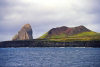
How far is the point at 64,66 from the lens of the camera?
56469 mm

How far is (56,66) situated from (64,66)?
2038 mm

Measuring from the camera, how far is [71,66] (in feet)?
185

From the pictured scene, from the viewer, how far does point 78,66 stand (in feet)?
184

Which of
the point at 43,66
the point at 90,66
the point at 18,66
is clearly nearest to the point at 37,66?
the point at 43,66

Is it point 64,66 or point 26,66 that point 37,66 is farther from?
point 64,66

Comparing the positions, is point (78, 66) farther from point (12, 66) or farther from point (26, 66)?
point (12, 66)

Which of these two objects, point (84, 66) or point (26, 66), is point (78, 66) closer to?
point (84, 66)

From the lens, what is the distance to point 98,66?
54938mm

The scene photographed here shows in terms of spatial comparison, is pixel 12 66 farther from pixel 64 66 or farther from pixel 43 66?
pixel 64 66

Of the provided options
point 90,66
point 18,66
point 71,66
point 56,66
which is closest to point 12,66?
point 18,66

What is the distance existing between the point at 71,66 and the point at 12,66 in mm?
15526

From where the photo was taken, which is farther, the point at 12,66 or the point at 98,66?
the point at 12,66

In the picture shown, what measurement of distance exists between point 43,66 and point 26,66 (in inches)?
173

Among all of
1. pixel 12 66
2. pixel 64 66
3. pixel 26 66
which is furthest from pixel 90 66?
pixel 12 66
